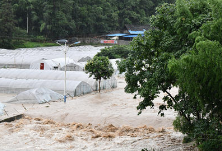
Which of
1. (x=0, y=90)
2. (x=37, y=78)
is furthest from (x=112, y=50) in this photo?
(x=0, y=90)

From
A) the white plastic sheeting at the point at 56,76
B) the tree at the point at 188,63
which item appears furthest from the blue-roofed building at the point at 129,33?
the tree at the point at 188,63

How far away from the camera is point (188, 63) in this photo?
1022 centimetres

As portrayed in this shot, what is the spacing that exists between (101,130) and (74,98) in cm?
1036

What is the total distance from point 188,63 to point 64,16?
68.7 metres

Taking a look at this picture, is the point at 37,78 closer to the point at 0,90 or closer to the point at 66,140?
the point at 0,90

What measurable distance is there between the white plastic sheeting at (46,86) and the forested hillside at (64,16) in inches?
1439

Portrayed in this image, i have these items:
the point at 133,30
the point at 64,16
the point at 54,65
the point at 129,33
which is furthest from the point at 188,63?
the point at 133,30

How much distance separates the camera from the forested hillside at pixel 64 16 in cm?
7156

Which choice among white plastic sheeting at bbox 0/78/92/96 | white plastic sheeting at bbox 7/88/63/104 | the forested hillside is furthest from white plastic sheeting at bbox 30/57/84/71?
the forested hillside

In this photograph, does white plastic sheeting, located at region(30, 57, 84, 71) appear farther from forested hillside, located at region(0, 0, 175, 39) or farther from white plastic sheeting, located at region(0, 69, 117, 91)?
forested hillside, located at region(0, 0, 175, 39)

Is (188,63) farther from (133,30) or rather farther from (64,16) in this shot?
(133,30)

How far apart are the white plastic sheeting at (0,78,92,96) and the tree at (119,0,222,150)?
16938 millimetres

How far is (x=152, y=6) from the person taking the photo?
343 ft

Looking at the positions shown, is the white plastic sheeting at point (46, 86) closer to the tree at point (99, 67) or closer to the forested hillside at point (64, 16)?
the tree at point (99, 67)
